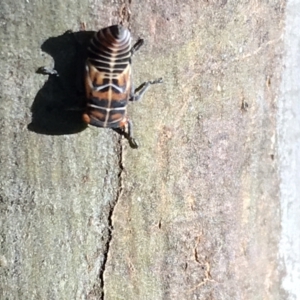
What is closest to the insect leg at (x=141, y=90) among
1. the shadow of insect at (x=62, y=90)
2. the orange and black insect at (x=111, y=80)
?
the orange and black insect at (x=111, y=80)

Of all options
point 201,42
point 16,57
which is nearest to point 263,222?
point 201,42

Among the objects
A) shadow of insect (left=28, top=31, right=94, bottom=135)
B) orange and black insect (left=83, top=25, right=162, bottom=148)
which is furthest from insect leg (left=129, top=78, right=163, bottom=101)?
shadow of insect (left=28, top=31, right=94, bottom=135)

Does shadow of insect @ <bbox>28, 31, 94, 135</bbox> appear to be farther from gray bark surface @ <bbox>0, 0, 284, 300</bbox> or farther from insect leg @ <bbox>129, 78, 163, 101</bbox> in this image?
insect leg @ <bbox>129, 78, 163, 101</bbox>

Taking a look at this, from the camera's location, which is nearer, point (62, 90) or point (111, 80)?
point (62, 90)

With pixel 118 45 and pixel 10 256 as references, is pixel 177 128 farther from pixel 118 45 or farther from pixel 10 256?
pixel 10 256

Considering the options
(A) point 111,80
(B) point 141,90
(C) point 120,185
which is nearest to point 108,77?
(A) point 111,80

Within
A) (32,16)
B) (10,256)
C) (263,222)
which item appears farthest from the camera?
(263,222)

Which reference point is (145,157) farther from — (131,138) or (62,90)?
(62,90)

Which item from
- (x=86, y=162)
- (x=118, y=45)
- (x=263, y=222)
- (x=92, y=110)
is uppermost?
(x=118, y=45)

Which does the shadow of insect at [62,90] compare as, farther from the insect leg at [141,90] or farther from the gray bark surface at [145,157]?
the insect leg at [141,90]
